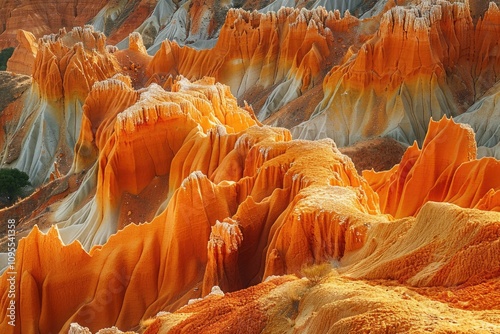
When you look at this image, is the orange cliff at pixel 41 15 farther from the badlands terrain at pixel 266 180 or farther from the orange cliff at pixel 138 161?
the orange cliff at pixel 138 161

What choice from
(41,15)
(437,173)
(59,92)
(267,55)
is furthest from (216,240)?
(41,15)

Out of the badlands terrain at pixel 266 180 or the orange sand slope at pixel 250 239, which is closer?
the badlands terrain at pixel 266 180

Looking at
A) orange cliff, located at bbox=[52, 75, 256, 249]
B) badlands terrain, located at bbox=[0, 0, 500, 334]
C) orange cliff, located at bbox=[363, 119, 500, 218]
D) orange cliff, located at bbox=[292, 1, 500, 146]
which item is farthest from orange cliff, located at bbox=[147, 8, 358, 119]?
orange cliff, located at bbox=[363, 119, 500, 218]

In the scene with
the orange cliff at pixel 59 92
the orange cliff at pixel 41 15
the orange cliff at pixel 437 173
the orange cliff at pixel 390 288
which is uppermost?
the orange cliff at pixel 41 15

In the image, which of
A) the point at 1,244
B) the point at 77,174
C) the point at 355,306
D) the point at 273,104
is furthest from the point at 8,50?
the point at 355,306

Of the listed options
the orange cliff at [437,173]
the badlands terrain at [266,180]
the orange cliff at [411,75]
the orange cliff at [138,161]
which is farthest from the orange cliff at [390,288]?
the orange cliff at [411,75]

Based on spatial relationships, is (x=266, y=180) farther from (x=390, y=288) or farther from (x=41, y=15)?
(x=41, y=15)

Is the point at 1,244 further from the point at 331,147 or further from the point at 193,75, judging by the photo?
the point at 193,75
